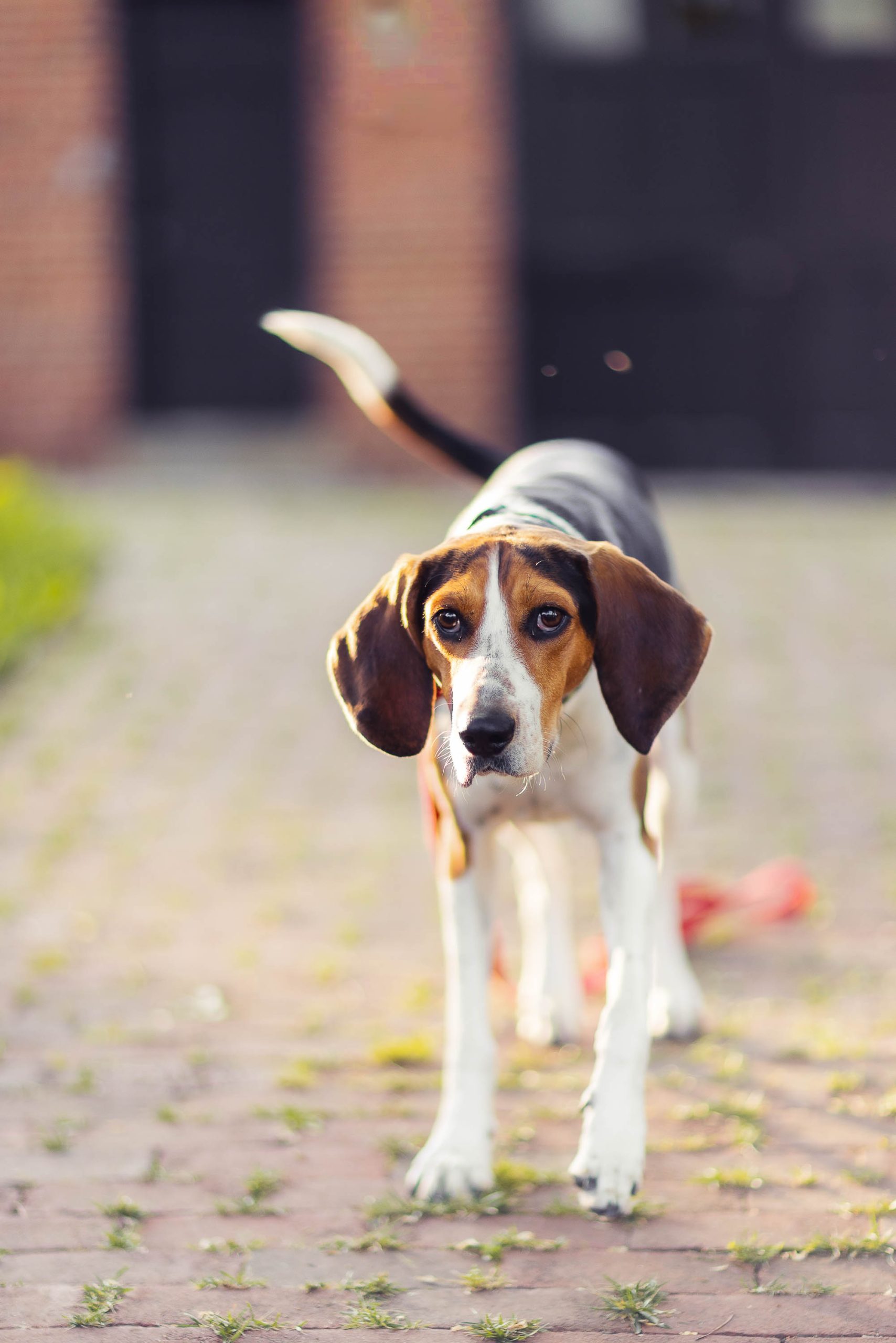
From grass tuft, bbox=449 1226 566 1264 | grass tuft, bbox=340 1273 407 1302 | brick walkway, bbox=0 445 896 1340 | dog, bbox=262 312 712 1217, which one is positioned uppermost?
dog, bbox=262 312 712 1217

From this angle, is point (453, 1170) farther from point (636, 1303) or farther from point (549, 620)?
point (549, 620)

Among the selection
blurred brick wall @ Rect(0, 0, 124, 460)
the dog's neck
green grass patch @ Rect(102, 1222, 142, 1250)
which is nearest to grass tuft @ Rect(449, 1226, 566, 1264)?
green grass patch @ Rect(102, 1222, 142, 1250)

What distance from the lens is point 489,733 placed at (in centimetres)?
260

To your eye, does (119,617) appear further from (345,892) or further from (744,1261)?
(744,1261)

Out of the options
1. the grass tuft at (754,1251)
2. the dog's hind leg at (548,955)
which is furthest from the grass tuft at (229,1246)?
the dog's hind leg at (548,955)

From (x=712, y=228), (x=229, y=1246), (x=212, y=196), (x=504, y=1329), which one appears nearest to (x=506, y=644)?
(x=504, y=1329)

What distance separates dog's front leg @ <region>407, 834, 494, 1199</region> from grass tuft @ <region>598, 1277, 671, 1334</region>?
44 cm

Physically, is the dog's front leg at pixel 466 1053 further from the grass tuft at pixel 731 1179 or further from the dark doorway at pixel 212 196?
the dark doorway at pixel 212 196

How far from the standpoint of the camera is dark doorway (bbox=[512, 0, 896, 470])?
11516mm

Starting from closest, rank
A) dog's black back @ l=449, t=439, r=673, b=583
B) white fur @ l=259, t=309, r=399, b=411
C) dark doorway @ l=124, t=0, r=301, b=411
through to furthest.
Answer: dog's black back @ l=449, t=439, r=673, b=583 < white fur @ l=259, t=309, r=399, b=411 < dark doorway @ l=124, t=0, r=301, b=411

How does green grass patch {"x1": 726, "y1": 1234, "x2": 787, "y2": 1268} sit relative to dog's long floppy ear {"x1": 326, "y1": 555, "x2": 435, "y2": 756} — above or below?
below

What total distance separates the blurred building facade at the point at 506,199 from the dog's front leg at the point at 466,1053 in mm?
9019

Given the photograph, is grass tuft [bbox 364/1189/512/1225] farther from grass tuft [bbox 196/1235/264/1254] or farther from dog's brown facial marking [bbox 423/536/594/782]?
dog's brown facial marking [bbox 423/536/594/782]

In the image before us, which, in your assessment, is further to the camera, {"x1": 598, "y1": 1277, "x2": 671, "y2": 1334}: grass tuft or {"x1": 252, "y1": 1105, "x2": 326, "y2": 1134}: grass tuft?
{"x1": 252, "y1": 1105, "x2": 326, "y2": 1134}: grass tuft
